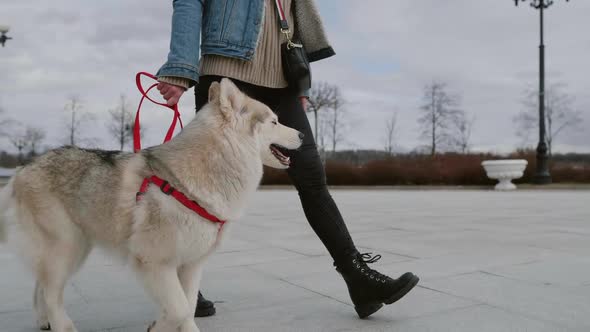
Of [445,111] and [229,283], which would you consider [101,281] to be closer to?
[229,283]

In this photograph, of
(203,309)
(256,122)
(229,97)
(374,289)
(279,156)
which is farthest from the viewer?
(203,309)

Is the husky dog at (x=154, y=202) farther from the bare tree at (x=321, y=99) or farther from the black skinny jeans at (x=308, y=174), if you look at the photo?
the bare tree at (x=321, y=99)

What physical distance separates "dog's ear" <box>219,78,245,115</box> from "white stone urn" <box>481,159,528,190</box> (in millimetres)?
18676

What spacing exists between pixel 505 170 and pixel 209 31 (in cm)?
1875

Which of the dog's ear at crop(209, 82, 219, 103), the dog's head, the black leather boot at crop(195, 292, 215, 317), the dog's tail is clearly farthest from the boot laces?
the dog's tail

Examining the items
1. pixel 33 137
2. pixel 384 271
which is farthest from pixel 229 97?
pixel 33 137

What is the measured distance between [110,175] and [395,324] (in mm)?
1801

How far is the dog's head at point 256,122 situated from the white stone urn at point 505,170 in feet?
60.0

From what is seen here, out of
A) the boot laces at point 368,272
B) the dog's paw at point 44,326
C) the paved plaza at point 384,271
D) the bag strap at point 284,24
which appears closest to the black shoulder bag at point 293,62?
the bag strap at point 284,24

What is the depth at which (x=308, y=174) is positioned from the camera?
10.9ft

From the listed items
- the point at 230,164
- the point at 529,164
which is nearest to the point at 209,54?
the point at 230,164

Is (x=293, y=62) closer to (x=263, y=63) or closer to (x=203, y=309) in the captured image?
(x=263, y=63)

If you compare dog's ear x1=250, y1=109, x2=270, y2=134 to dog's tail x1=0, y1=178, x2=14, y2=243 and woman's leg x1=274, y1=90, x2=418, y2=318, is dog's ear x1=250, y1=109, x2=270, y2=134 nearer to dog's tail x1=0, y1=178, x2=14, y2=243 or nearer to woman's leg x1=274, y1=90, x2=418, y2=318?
woman's leg x1=274, y1=90, x2=418, y2=318

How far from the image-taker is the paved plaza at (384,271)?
312 centimetres
